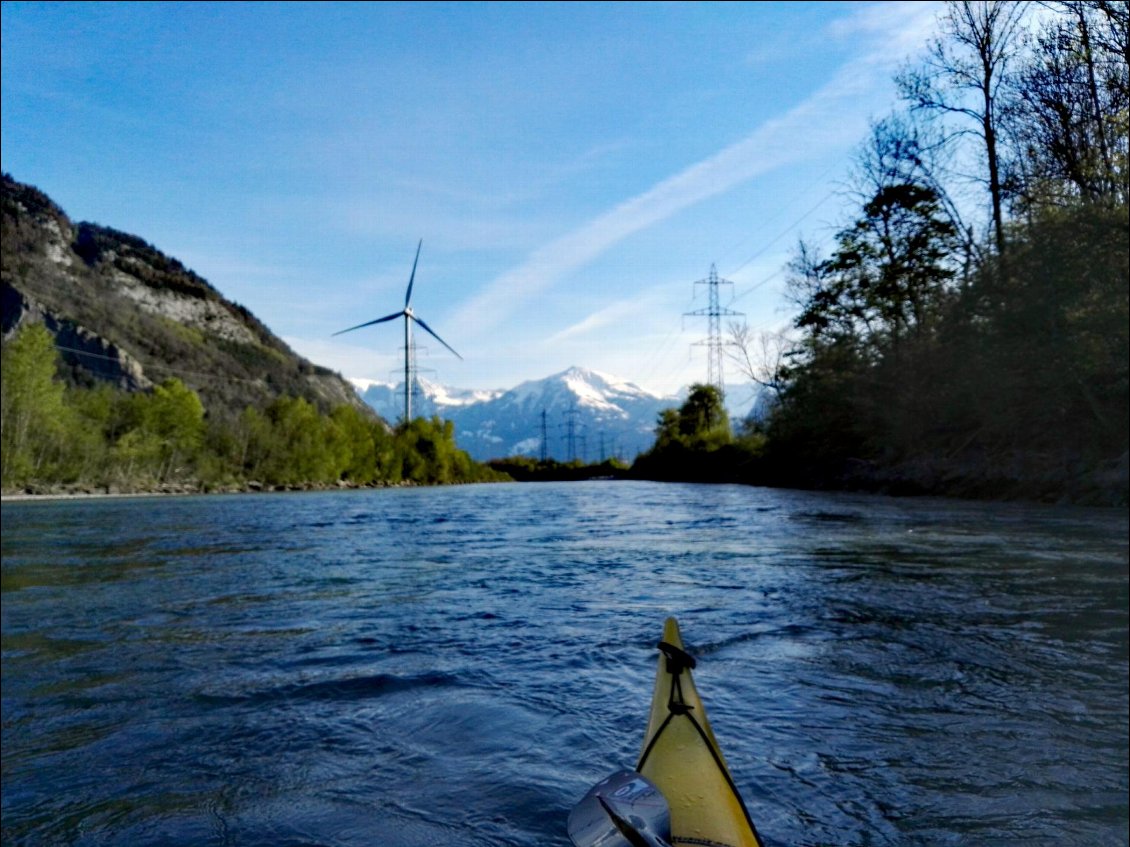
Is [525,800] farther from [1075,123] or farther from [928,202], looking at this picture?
[928,202]

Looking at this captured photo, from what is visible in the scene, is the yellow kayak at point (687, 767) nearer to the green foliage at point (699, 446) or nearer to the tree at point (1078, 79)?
the tree at point (1078, 79)

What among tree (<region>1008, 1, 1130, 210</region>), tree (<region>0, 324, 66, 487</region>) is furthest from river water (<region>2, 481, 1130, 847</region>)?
tree (<region>0, 324, 66, 487</region>)

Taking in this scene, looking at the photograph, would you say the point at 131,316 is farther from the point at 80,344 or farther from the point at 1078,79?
the point at 1078,79

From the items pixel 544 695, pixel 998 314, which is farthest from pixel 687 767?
pixel 998 314

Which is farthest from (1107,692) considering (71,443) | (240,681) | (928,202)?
(71,443)

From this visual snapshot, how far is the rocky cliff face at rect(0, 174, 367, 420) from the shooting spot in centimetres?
9838

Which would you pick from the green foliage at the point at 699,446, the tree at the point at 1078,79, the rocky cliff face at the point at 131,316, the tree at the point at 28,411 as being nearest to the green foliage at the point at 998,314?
the tree at the point at 1078,79

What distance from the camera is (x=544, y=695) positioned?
4.62 metres

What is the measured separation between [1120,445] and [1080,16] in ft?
48.7

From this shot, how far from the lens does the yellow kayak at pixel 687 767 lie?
6.75 feet

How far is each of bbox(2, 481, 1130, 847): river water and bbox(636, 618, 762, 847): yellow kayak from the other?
26.6 inches

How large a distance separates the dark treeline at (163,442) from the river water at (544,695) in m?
43.5

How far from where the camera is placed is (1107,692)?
4.25 m

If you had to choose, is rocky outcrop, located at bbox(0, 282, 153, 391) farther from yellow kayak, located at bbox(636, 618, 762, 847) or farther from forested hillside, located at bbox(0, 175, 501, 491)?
yellow kayak, located at bbox(636, 618, 762, 847)
